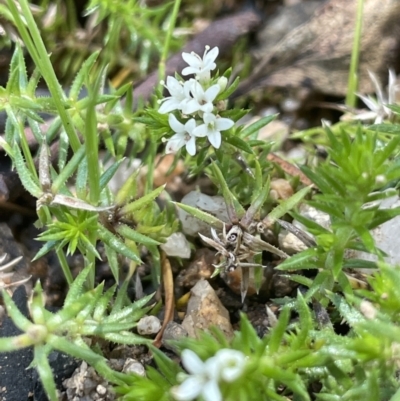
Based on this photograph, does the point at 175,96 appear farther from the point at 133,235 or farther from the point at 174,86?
the point at 133,235

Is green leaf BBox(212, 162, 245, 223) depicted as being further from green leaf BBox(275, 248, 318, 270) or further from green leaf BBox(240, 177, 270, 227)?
green leaf BBox(275, 248, 318, 270)

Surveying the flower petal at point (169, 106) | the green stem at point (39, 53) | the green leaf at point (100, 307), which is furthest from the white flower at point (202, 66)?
the green leaf at point (100, 307)

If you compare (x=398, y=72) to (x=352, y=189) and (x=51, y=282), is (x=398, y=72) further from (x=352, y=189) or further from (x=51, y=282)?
(x=51, y=282)

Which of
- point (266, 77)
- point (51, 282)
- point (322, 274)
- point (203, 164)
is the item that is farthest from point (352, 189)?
point (266, 77)

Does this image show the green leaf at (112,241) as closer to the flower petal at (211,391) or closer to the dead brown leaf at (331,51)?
the flower petal at (211,391)

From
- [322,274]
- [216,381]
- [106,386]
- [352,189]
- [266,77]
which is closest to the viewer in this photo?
[216,381]

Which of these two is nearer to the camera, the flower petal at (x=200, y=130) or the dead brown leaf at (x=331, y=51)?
the flower petal at (x=200, y=130)

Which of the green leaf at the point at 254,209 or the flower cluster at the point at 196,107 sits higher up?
the flower cluster at the point at 196,107
